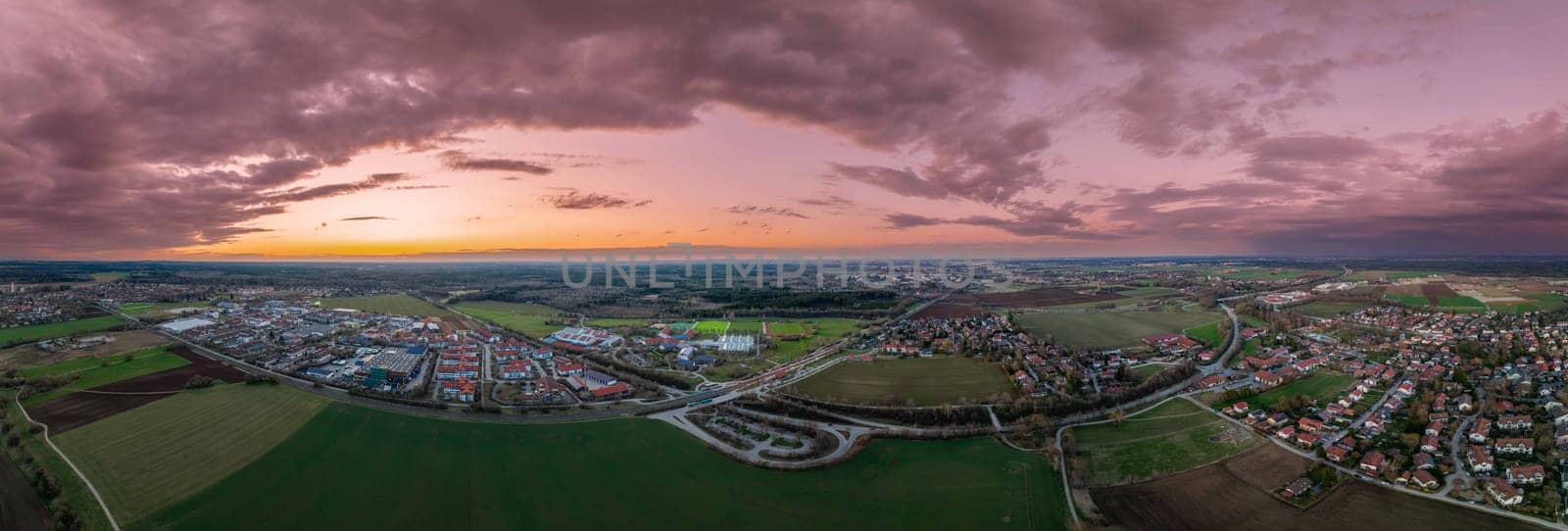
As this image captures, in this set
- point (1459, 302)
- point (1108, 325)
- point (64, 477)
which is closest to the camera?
point (64, 477)

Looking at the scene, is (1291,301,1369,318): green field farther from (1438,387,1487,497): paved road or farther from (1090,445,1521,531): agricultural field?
(1090,445,1521,531): agricultural field

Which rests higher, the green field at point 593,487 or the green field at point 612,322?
the green field at point 612,322

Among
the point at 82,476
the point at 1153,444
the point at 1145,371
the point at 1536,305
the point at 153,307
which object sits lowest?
the point at 82,476

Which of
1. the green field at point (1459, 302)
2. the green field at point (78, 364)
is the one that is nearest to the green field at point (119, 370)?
the green field at point (78, 364)

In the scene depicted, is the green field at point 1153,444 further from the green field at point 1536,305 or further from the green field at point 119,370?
the green field at point 119,370

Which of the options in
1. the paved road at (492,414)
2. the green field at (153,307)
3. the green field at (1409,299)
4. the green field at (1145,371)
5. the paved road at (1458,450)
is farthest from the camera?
the green field at (153,307)

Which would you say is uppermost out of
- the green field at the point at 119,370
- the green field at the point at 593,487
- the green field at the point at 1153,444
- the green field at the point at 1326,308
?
the green field at the point at 1326,308

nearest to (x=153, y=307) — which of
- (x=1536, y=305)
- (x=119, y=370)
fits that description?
(x=119, y=370)

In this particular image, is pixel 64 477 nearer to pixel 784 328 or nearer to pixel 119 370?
pixel 119 370
